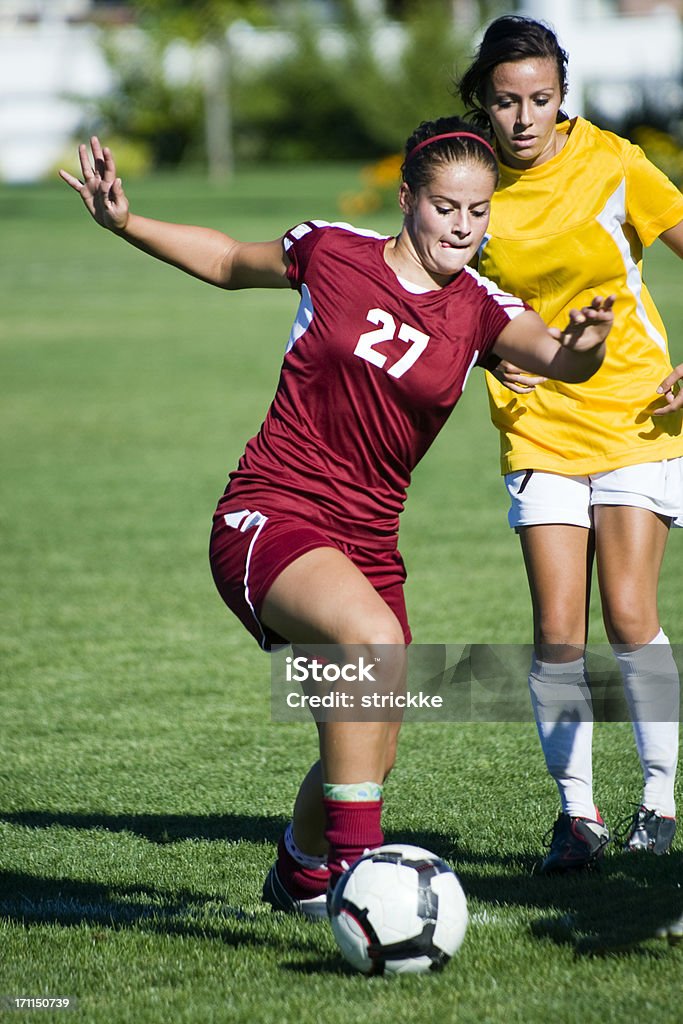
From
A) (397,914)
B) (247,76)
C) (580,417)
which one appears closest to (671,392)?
(580,417)

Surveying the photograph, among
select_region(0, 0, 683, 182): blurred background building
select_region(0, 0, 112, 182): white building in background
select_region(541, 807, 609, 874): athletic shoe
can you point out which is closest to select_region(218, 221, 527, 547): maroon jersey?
select_region(541, 807, 609, 874): athletic shoe

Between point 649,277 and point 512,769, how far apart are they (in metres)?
20.3

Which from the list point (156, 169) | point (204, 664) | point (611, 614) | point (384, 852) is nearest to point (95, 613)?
point (204, 664)

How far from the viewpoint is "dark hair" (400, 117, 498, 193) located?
354cm

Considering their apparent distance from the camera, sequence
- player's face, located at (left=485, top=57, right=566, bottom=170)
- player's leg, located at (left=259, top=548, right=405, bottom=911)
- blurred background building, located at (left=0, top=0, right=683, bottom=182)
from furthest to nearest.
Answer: blurred background building, located at (left=0, top=0, right=683, bottom=182) < player's face, located at (left=485, top=57, right=566, bottom=170) < player's leg, located at (left=259, top=548, right=405, bottom=911)

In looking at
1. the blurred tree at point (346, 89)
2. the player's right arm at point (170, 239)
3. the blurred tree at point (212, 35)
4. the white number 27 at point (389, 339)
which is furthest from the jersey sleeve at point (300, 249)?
the blurred tree at point (346, 89)

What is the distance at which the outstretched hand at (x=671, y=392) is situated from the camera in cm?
423

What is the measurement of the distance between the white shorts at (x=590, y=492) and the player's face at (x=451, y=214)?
98cm

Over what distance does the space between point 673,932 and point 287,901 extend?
108cm

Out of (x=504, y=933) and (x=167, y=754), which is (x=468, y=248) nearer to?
(x=504, y=933)

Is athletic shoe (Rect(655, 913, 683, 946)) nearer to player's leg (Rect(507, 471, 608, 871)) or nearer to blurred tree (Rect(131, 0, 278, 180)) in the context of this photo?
player's leg (Rect(507, 471, 608, 871))

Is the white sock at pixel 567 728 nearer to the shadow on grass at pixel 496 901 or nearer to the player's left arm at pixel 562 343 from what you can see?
the shadow on grass at pixel 496 901

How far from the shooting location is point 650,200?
4.31 m

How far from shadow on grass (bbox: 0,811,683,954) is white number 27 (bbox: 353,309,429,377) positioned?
1547 millimetres
